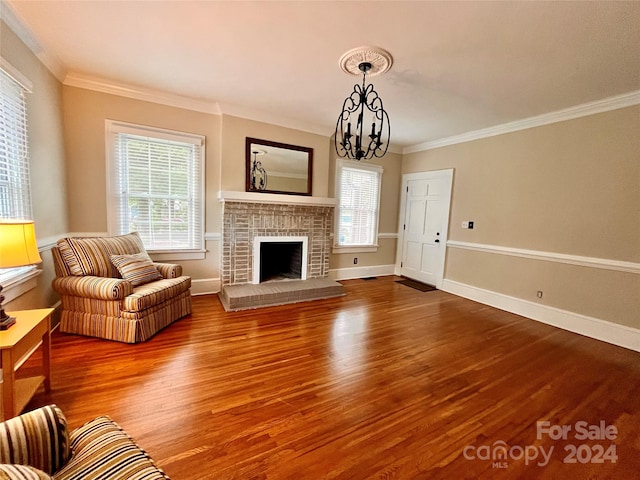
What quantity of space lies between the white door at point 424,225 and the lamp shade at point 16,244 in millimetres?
5037

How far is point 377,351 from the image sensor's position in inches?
104

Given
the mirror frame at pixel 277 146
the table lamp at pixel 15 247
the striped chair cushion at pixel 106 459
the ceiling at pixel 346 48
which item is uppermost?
the ceiling at pixel 346 48

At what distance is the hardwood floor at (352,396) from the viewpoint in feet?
4.87

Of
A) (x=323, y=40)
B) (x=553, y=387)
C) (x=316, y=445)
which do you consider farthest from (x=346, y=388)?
(x=323, y=40)

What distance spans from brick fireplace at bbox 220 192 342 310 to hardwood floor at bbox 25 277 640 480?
0.74 metres

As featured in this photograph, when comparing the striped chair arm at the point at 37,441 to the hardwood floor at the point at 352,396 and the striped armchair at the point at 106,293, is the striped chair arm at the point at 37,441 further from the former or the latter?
the striped armchair at the point at 106,293

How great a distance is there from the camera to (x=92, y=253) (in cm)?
276

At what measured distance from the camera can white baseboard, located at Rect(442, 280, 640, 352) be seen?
2947 millimetres

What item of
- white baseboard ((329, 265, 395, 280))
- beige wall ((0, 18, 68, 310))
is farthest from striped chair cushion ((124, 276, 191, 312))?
white baseboard ((329, 265, 395, 280))

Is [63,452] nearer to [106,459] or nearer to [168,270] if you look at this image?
[106,459]

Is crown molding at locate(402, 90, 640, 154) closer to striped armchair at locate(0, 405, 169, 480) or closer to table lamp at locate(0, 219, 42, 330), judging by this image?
striped armchair at locate(0, 405, 169, 480)

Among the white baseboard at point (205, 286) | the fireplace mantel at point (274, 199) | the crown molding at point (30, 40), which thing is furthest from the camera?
the white baseboard at point (205, 286)

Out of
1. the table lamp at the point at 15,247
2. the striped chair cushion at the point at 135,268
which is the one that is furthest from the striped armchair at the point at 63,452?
the striped chair cushion at the point at 135,268

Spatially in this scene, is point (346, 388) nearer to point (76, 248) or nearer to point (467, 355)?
point (467, 355)
